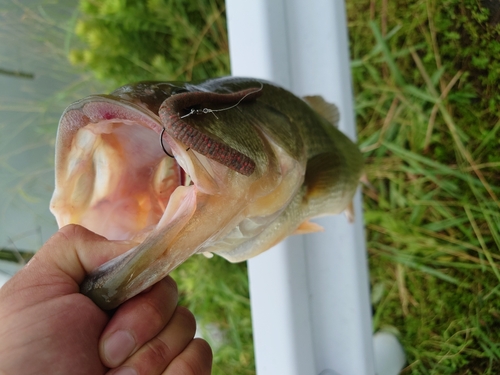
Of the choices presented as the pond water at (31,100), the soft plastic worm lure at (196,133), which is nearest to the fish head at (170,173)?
the soft plastic worm lure at (196,133)

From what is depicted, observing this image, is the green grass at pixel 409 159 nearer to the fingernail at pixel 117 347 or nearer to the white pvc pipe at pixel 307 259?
the white pvc pipe at pixel 307 259

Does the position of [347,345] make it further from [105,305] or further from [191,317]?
[105,305]

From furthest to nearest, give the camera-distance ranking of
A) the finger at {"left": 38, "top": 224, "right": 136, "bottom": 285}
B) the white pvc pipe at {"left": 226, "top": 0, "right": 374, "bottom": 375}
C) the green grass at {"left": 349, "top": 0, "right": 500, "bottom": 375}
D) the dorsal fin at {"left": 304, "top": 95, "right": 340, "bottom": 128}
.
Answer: the green grass at {"left": 349, "top": 0, "right": 500, "bottom": 375}
the white pvc pipe at {"left": 226, "top": 0, "right": 374, "bottom": 375}
the dorsal fin at {"left": 304, "top": 95, "right": 340, "bottom": 128}
the finger at {"left": 38, "top": 224, "right": 136, "bottom": 285}

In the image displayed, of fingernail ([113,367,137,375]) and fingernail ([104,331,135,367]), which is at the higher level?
fingernail ([104,331,135,367])

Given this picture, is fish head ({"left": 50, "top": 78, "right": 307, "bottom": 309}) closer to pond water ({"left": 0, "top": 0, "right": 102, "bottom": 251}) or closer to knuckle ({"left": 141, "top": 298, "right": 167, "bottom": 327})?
knuckle ({"left": 141, "top": 298, "right": 167, "bottom": 327})

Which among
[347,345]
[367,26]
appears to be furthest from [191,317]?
[367,26]

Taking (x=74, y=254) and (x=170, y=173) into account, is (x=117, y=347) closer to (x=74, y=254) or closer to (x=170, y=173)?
(x=74, y=254)

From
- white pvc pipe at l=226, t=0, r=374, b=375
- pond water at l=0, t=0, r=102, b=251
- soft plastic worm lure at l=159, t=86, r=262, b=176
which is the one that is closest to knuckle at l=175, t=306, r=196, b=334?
soft plastic worm lure at l=159, t=86, r=262, b=176

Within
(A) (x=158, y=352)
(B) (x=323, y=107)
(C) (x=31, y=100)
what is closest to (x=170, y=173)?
(A) (x=158, y=352)
